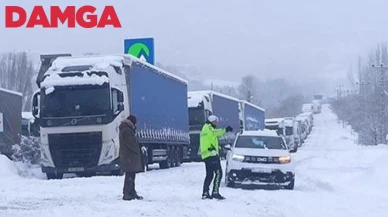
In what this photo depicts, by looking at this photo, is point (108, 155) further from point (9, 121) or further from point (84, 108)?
point (9, 121)

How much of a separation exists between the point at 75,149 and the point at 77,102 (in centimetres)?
147

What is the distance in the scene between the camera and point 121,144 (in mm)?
14484

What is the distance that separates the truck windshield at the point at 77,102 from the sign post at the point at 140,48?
414cm

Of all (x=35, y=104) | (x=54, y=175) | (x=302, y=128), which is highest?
(x=35, y=104)

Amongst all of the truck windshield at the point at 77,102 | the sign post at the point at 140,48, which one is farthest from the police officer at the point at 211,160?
the sign post at the point at 140,48

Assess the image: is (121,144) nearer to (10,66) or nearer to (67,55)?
(67,55)

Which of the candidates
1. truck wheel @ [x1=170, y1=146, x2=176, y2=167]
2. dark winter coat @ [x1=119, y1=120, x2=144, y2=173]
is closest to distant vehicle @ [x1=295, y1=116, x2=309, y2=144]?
truck wheel @ [x1=170, y1=146, x2=176, y2=167]

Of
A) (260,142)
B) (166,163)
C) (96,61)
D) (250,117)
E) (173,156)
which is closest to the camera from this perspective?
(260,142)

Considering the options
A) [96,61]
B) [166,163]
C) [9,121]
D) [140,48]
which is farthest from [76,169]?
[166,163]

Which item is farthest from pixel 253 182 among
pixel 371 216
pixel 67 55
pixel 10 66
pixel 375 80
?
pixel 10 66

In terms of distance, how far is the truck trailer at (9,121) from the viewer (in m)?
29.4

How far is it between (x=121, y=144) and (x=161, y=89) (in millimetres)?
16815

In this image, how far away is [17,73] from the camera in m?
97.7

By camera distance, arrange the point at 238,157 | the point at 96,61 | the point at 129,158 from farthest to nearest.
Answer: the point at 96,61
the point at 238,157
the point at 129,158
